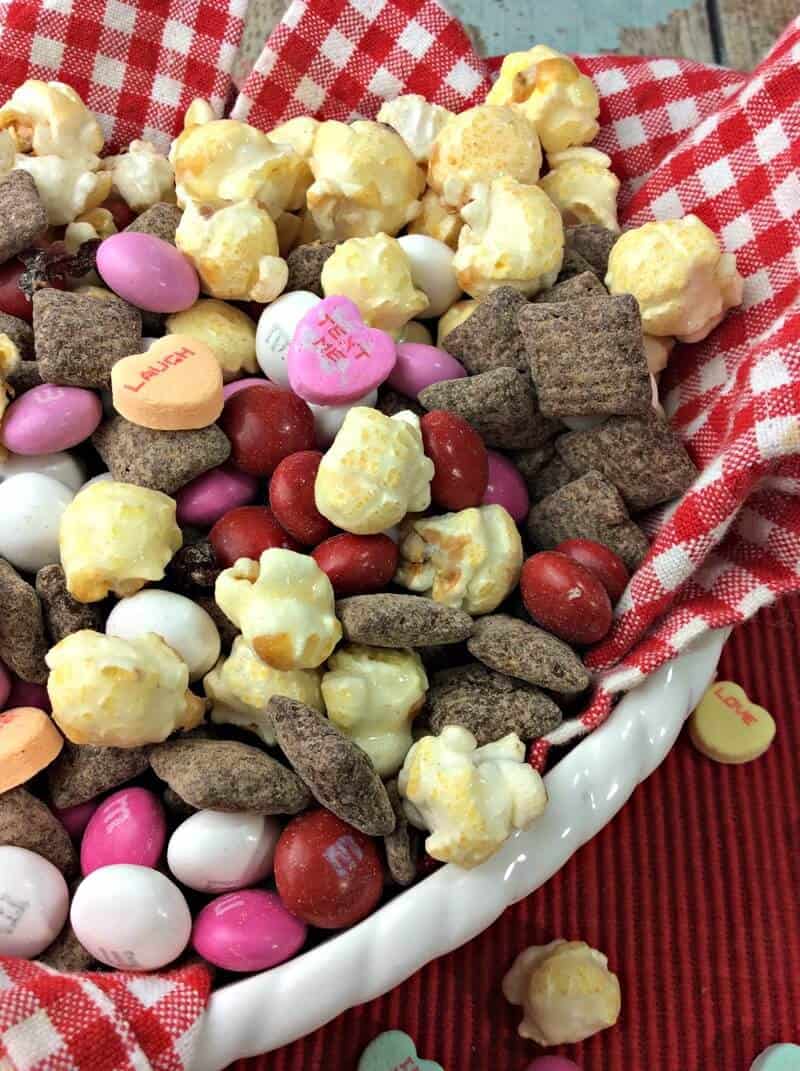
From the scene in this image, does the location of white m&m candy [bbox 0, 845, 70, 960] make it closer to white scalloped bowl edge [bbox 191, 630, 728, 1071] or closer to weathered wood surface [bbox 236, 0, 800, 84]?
white scalloped bowl edge [bbox 191, 630, 728, 1071]

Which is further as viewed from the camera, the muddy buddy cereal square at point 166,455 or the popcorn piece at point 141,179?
the popcorn piece at point 141,179

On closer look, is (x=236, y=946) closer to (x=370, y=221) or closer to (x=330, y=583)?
(x=330, y=583)

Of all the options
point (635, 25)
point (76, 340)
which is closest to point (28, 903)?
point (76, 340)

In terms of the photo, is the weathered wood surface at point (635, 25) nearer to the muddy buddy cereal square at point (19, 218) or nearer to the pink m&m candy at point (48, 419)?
the muddy buddy cereal square at point (19, 218)

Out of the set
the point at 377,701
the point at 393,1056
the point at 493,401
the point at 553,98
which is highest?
the point at 553,98

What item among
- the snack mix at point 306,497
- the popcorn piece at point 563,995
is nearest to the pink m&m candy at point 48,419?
the snack mix at point 306,497

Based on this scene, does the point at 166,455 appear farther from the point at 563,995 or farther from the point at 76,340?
the point at 563,995
